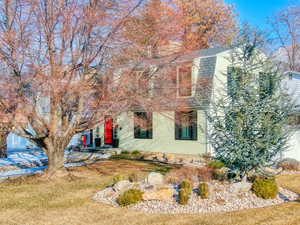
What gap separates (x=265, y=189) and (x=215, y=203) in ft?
4.00

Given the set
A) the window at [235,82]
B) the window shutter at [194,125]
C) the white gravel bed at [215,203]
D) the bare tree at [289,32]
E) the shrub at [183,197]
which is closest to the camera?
the white gravel bed at [215,203]

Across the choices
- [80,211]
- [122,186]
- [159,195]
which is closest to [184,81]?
[122,186]

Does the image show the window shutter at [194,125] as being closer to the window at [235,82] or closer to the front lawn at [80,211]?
the front lawn at [80,211]

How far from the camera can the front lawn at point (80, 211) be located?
18.6 ft

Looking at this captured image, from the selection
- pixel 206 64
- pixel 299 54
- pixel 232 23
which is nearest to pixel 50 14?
pixel 206 64

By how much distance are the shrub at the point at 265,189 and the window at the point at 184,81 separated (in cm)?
559

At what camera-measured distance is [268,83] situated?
7.69m

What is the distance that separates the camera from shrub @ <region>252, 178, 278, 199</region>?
266 inches

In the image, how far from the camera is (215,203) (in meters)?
6.50

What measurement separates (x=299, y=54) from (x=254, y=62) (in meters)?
26.4

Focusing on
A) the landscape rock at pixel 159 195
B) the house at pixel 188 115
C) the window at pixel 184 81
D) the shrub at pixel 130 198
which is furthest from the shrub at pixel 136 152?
the shrub at pixel 130 198

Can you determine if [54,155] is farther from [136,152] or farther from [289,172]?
[289,172]

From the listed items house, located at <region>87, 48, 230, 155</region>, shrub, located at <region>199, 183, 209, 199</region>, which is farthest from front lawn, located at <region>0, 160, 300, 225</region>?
house, located at <region>87, 48, 230, 155</region>

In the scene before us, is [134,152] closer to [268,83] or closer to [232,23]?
[268,83]
